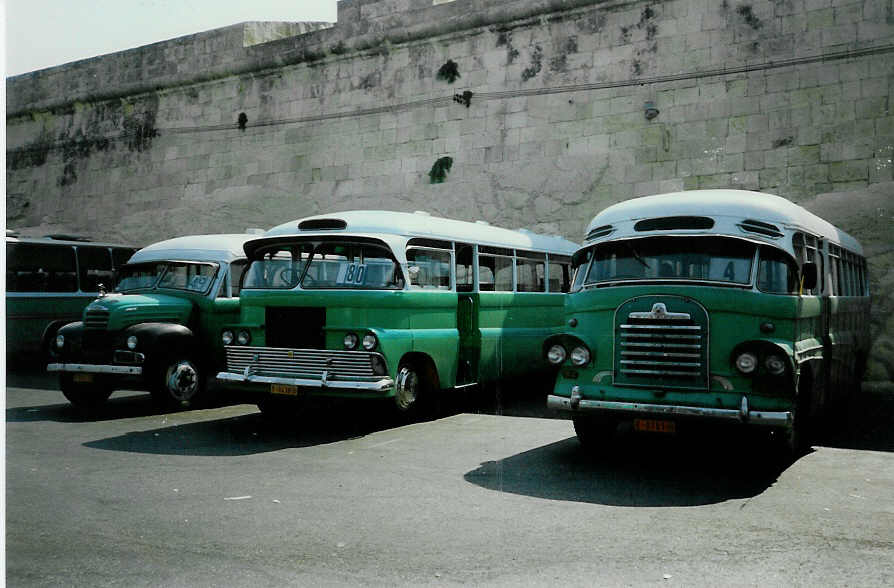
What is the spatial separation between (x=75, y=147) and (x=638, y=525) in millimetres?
20527

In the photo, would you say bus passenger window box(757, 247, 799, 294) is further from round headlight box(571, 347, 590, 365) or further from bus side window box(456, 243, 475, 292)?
bus side window box(456, 243, 475, 292)

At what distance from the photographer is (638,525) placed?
4.98m

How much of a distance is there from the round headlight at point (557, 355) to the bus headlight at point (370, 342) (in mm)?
1991

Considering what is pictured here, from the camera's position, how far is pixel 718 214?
7.02 meters

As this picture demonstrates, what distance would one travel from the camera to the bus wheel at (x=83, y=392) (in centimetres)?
1007

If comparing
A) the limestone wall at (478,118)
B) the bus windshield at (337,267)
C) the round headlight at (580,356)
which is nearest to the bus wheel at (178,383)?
the bus windshield at (337,267)

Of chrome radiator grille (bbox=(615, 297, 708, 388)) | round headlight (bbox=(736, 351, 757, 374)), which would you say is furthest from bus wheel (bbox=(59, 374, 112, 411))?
round headlight (bbox=(736, 351, 757, 374))

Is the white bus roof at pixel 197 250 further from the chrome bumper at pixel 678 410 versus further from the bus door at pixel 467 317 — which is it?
the chrome bumper at pixel 678 410

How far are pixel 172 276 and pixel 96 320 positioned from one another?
1.27 meters

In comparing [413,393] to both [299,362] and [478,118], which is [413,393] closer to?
[299,362]

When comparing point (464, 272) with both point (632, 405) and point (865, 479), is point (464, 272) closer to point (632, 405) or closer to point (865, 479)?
point (632, 405)

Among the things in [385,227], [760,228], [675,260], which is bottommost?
[675,260]

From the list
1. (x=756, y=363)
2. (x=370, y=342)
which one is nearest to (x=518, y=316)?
(x=370, y=342)

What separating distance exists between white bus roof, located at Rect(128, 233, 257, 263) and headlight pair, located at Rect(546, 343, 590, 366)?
5.41 m
